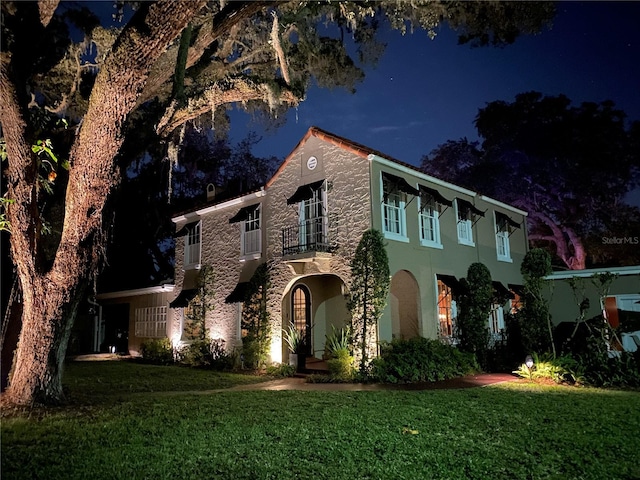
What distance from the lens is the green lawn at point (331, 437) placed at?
4.64m

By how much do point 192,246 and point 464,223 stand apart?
1027 cm

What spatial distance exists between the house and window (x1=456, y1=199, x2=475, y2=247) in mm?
38

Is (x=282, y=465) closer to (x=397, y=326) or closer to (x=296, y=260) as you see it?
(x=296, y=260)

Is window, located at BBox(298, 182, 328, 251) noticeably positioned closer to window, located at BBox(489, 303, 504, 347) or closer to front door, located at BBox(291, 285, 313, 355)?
front door, located at BBox(291, 285, 313, 355)

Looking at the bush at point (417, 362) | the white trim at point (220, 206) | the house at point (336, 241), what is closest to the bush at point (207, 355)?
the house at point (336, 241)

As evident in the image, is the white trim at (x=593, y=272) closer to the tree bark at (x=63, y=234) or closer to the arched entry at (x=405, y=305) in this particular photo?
the arched entry at (x=405, y=305)

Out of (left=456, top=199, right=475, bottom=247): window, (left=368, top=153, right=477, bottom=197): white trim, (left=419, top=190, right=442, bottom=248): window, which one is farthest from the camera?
(left=456, top=199, right=475, bottom=247): window

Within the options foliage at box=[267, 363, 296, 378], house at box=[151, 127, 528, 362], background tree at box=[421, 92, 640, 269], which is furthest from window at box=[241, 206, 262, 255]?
background tree at box=[421, 92, 640, 269]

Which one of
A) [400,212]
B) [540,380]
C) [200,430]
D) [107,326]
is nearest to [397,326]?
[400,212]

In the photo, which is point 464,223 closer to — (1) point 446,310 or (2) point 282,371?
(1) point 446,310

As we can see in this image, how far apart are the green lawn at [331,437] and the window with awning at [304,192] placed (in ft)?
20.0

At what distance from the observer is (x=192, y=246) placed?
18516 millimetres

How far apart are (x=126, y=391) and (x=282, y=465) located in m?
6.77

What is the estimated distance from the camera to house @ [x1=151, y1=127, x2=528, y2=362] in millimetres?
13008
